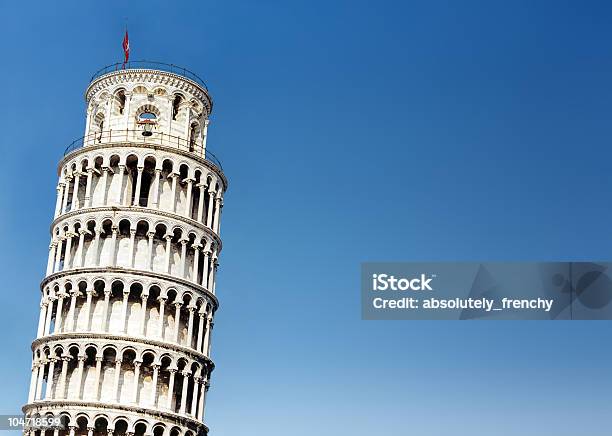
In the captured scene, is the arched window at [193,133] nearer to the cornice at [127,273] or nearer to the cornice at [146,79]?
the cornice at [146,79]

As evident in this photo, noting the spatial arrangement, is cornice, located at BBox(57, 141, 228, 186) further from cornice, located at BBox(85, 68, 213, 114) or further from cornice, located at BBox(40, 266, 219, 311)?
cornice, located at BBox(40, 266, 219, 311)

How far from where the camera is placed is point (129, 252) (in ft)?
203

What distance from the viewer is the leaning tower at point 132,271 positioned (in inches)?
2312

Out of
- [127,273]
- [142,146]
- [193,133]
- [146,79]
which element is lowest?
[127,273]

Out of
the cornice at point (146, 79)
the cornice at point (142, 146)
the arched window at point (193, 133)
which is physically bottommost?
the cornice at point (142, 146)

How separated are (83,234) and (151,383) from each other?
1150 centimetres

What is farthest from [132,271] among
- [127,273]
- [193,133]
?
[193,133]

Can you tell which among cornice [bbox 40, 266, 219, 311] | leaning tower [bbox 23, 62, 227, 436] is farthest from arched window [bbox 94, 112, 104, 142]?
cornice [bbox 40, 266, 219, 311]

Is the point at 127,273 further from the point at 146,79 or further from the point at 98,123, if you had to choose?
the point at 146,79

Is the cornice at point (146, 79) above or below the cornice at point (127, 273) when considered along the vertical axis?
above

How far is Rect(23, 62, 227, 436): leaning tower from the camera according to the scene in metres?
58.7

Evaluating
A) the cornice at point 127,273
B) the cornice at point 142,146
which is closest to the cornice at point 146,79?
the cornice at point 142,146

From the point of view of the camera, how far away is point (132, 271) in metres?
60.8

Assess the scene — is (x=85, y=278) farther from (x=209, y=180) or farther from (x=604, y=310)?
(x=604, y=310)
